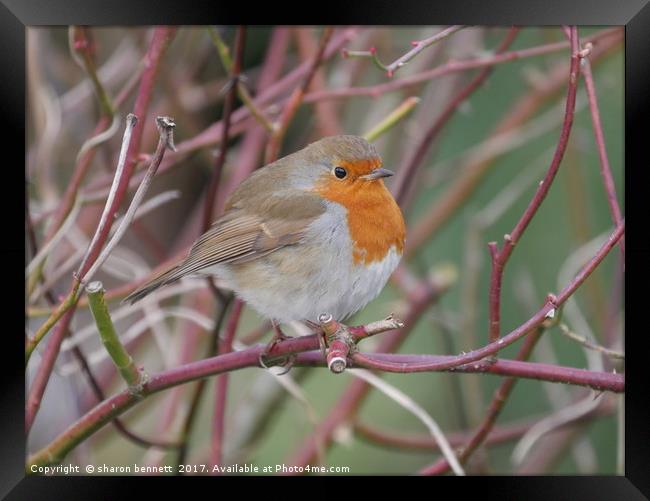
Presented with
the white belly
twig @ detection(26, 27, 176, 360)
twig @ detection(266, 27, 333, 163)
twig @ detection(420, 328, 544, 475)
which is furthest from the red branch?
twig @ detection(420, 328, 544, 475)

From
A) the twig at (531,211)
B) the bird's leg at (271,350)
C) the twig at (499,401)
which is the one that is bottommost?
the twig at (499,401)

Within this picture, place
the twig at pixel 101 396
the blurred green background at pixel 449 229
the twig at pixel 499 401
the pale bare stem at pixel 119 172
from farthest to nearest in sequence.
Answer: the blurred green background at pixel 449 229 → the twig at pixel 101 396 → the twig at pixel 499 401 → the pale bare stem at pixel 119 172

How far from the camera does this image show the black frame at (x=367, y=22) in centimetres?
169

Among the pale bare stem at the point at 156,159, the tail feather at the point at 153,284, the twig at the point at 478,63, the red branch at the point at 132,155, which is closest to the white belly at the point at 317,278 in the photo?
the tail feather at the point at 153,284

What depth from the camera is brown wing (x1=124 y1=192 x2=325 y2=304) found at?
1956mm

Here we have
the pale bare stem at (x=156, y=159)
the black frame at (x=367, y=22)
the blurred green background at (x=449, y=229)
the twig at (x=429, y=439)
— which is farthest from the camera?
the blurred green background at (x=449, y=229)

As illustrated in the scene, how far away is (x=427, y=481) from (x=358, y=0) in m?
0.95

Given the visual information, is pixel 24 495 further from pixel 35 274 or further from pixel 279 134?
pixel 279 134

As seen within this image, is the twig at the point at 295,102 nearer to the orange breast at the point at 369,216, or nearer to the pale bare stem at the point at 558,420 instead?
the orange breast at the point at 369,216

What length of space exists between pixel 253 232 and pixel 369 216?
0.28 metres

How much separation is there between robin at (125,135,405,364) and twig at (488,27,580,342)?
42 centimetres

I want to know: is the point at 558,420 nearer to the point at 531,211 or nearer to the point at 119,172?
the point at 531,211

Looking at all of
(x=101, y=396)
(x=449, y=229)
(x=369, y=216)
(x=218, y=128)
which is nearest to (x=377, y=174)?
(x=369, y=216)

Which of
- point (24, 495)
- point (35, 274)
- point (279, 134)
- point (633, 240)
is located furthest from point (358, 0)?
point (24, 495)
